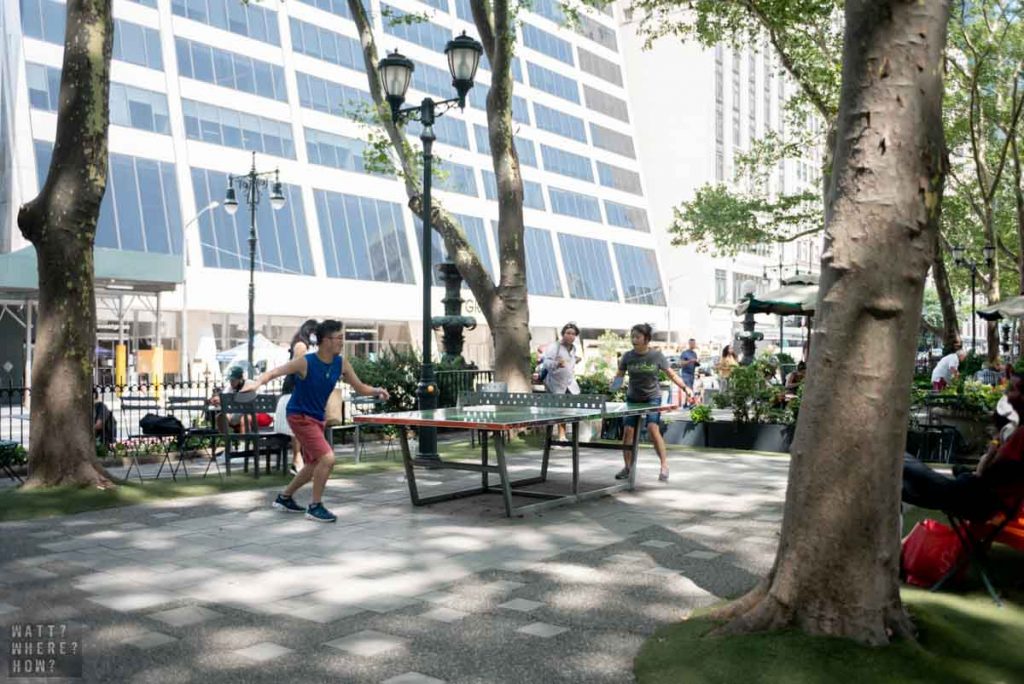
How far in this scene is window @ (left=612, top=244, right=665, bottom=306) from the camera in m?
69.5

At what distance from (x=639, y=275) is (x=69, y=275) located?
63269 mm

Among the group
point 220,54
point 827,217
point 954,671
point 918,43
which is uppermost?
point 220,54

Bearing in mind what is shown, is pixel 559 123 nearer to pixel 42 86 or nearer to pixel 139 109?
pixel 139 109

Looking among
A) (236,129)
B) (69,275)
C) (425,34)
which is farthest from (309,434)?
(425,34)

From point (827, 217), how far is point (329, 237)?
43.2 metres

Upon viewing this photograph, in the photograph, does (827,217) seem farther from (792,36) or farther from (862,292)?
(792,36)

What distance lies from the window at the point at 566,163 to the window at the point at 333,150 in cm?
1688

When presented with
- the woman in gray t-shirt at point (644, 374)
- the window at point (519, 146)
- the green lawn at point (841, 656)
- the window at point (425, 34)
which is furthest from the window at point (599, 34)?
the green lawn at point (841, 656)

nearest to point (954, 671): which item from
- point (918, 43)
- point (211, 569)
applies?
point (918, 43)

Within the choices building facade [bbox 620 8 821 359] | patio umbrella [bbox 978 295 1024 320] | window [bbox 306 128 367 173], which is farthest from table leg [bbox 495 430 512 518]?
building facade [bbox 620 8 821 359]

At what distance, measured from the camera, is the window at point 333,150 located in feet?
156

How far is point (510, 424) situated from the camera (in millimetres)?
7961

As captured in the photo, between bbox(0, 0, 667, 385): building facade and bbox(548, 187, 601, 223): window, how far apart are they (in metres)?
0.21

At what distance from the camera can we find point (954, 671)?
14.4 ft
